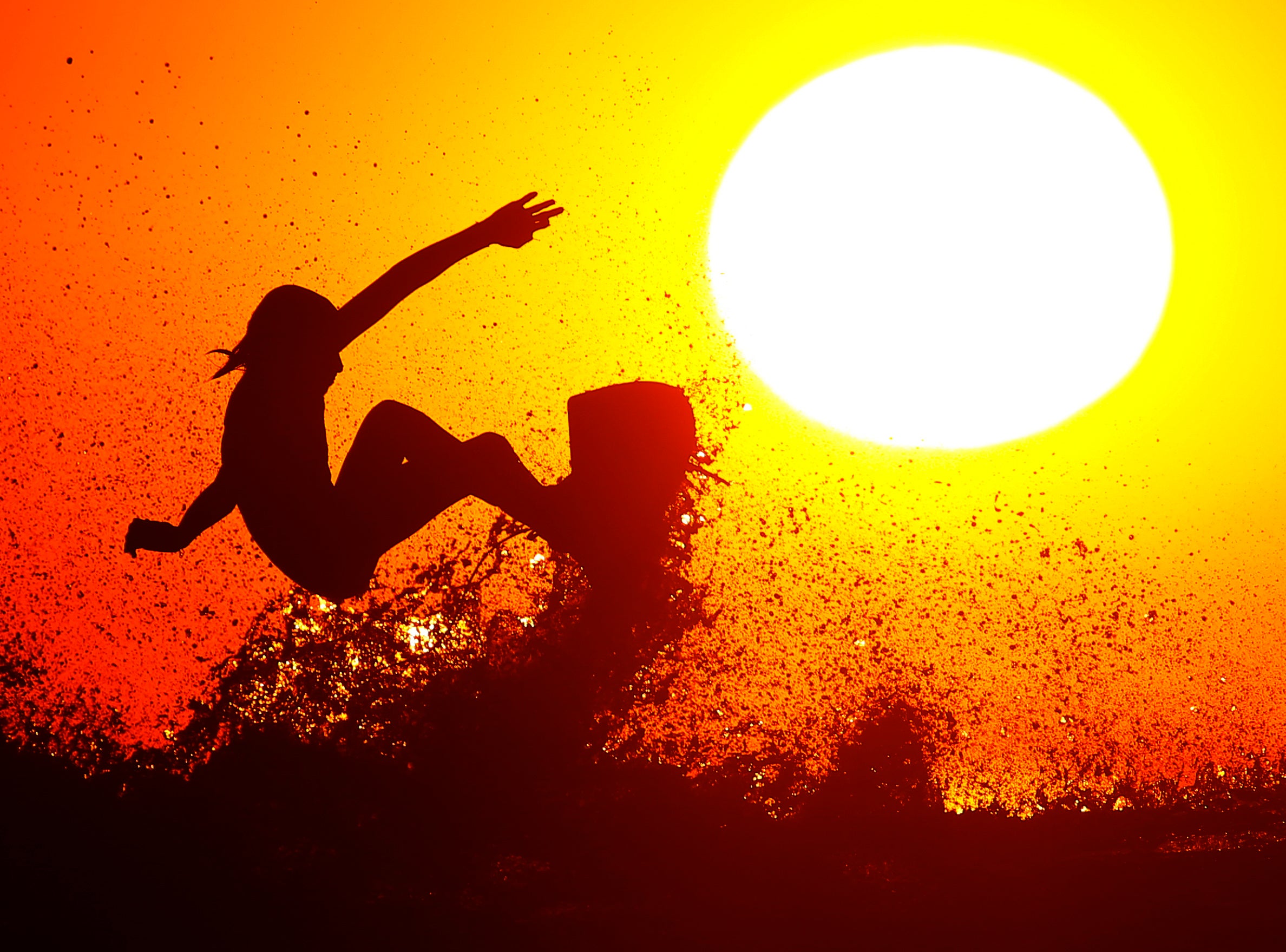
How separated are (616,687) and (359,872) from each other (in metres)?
6.60

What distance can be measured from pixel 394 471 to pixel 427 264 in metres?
1.16

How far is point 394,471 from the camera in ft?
20.7

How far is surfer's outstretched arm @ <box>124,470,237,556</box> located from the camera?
21.1 feet

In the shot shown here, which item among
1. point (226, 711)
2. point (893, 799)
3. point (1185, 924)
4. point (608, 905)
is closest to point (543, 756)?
point (226, 711)

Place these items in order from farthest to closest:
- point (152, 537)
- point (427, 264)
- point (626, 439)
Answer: point (152, 537) → point (626, 439) → point (427, 264)

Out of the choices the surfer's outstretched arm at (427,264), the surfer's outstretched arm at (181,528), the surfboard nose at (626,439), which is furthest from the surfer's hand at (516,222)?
the surfer's outstretched arm at (181,528)

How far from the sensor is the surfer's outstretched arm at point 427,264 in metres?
5.81

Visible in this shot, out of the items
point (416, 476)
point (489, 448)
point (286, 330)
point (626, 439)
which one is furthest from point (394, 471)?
point (626, 439)

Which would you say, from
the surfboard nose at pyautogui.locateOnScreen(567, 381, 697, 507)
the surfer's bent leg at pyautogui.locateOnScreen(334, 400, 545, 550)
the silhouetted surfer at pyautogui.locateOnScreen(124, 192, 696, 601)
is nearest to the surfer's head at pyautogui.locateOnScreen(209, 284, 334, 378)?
the silhouetted surfer at pyautogui.locateOnScreen(124, 192, 696, 601)

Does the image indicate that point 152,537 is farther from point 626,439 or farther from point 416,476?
point 626,439

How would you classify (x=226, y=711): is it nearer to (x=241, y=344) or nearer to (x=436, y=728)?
(x=436, y=728)

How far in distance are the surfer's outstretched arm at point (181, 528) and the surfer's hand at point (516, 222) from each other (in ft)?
6.78

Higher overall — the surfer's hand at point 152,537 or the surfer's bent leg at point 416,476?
the surfer's bent leg at point 416,476

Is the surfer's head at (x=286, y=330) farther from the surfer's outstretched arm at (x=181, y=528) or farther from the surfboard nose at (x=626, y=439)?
the surfboard nose at (x=626, y=439)
